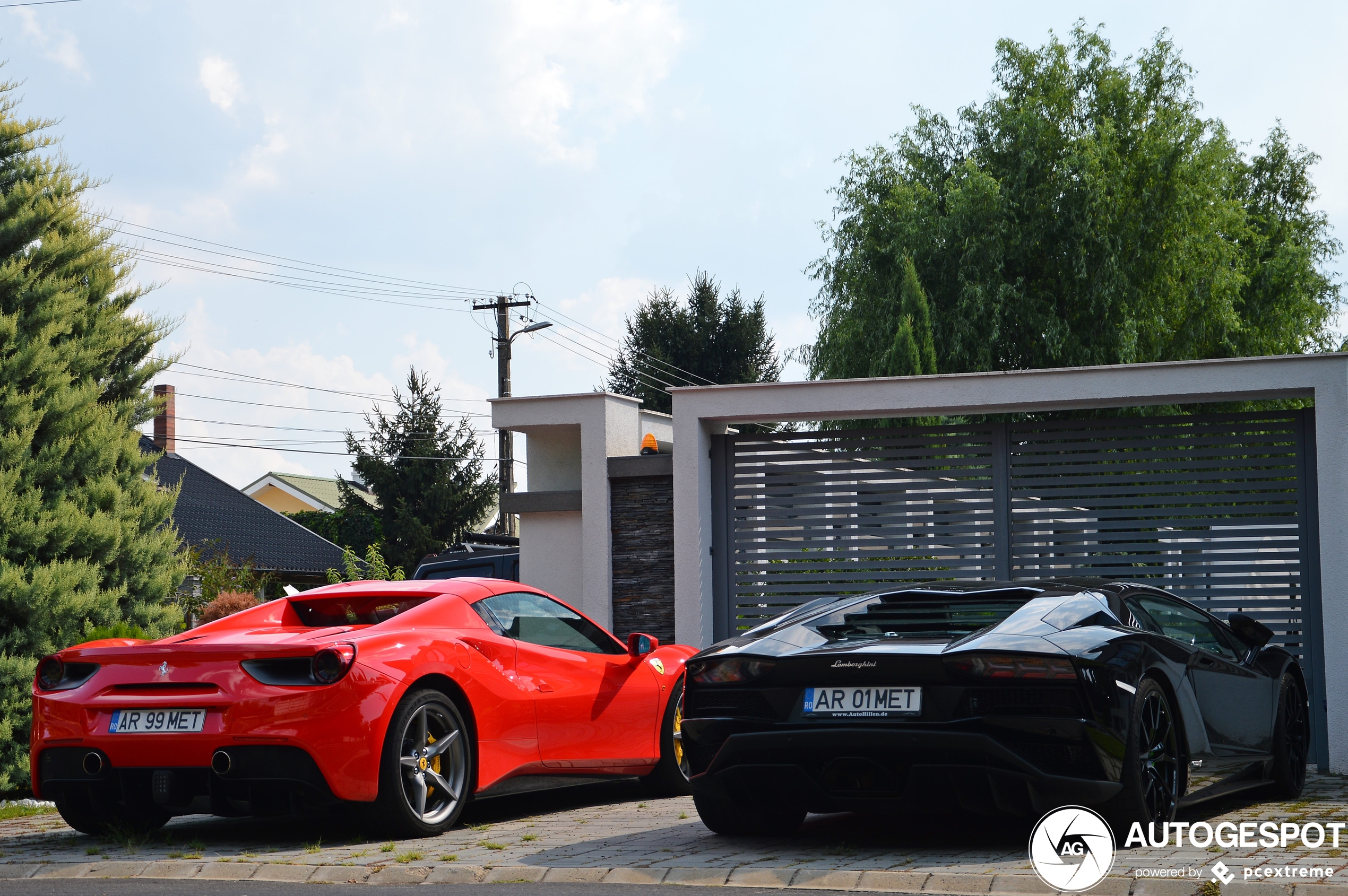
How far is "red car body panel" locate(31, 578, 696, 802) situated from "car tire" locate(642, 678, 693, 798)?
0.48 meters

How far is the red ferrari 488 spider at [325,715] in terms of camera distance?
627cm

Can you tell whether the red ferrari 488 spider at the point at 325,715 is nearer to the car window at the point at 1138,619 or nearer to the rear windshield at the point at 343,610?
the rear windshield at the point at 343,610

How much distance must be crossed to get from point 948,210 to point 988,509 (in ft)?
62.8

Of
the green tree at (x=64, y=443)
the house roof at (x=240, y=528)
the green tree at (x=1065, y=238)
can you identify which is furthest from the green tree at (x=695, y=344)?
the green tree at (x=64, y=443)

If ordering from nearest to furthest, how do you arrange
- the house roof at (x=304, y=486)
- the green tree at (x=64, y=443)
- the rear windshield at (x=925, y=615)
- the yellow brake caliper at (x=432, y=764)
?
the rear windshield at (x=925, y=615) → the yellow brake caliper at (x=432, y=764) → the green tree at (x=64, y=443) → the house roof at (x=304, y=486)

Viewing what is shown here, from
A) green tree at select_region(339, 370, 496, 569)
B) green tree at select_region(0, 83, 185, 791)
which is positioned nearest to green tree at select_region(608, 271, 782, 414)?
green tree at select_region(339, 370, 496, 569)

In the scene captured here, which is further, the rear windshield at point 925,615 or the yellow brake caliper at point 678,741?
the yellow brake caliper at point 678,741

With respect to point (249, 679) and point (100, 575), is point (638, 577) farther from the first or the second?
point (249, 679)

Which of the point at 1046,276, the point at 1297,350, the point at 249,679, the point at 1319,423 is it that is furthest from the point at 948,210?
the point at 249,679

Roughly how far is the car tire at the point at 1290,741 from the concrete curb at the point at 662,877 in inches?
113

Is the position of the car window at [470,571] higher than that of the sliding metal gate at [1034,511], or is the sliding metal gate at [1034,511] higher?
the sliding metal gate at [1034,511]

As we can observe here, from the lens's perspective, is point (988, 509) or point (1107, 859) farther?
point (988, 509)

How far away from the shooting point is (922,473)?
11.9 metres

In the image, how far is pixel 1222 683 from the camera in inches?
266
